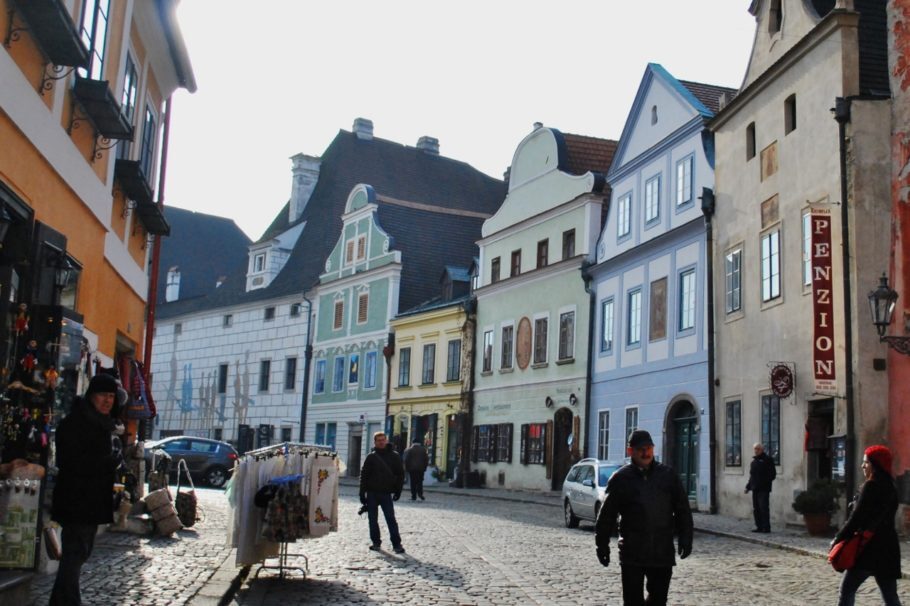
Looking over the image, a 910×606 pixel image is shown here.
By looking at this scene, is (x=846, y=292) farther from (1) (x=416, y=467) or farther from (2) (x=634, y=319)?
(1) (x=416, y=467)

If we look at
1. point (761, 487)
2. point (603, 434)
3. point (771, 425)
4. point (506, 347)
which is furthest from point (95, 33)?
point (506, 347)

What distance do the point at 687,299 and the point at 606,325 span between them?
5.46m

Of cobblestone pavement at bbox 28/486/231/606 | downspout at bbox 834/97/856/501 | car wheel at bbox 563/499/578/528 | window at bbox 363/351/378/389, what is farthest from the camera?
window at bbox 363/351/378/389

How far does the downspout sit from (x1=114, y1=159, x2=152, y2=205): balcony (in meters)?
12.6

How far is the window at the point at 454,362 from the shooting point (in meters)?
44.5

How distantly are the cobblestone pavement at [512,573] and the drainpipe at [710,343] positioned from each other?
19.9ft

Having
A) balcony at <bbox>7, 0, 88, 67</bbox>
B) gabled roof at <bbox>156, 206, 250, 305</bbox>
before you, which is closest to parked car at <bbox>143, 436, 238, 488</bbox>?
balcony at <bbox>7, 0, 88, 67</bbox>

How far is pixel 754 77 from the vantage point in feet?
87.7

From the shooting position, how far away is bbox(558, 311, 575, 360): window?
36781mm

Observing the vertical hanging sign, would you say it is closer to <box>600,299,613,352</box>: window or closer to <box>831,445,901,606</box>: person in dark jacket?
<box>831,445,901,606</box>: person in dark jacket

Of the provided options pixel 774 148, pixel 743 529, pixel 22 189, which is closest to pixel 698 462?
pixel 743 529

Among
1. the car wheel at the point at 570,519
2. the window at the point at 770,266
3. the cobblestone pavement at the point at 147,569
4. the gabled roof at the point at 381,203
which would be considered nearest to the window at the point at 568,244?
the window at the point at 770,266

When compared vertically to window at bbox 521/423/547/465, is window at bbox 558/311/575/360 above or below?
above

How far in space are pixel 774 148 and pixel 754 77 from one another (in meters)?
2.40
